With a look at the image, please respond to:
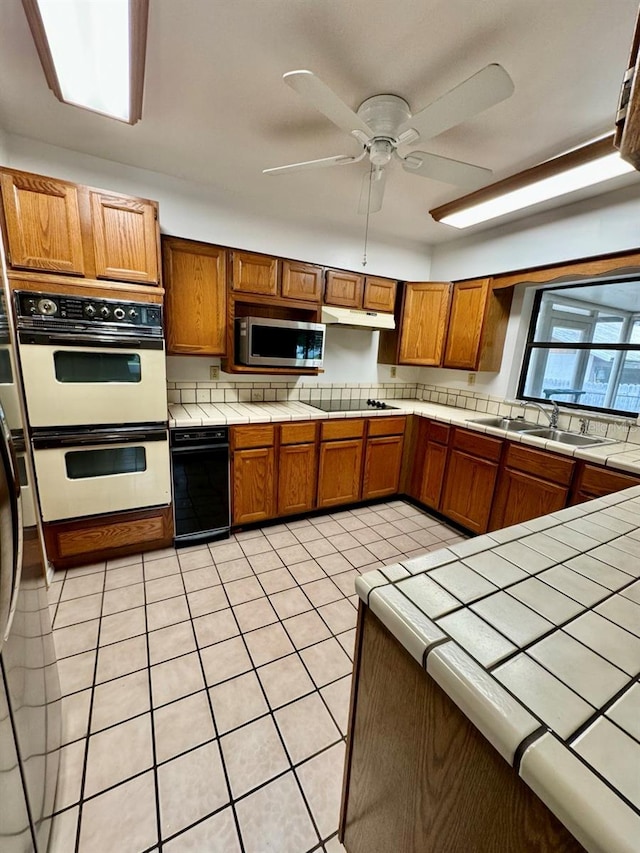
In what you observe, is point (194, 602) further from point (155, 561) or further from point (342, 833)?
point (342, 833)

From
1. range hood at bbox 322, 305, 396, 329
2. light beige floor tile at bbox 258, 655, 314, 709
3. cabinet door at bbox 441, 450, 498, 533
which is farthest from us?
range hood at bbox 322, 305, 396, 329

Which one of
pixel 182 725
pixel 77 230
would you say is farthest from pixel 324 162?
pixel 182 725

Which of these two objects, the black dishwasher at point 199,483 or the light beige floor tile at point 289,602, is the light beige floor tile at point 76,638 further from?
the light beige floor tile at point 289,602

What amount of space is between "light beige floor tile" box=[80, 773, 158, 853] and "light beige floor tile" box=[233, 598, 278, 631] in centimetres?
71

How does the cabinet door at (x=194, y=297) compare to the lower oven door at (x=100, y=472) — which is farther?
the cabinet door at (x=194, y=297)

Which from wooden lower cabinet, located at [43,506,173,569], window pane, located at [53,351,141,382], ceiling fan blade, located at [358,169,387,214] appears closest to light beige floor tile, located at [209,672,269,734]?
wooden lower cabinet, located at [43,506,173,569]

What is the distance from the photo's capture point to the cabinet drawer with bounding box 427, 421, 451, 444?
119 inches

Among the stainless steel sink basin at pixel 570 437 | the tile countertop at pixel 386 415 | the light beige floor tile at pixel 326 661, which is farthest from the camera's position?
the stainless steel sink basin at pixel 570 437

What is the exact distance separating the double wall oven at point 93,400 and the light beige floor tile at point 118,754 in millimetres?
1206

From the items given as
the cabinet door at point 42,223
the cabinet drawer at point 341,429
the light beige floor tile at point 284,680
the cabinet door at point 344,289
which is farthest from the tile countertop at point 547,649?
the cabinet door at point 344,289

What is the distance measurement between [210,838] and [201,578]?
1.24 meters

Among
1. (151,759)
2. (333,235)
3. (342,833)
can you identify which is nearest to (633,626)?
(342,833)

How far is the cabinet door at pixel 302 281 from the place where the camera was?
2.80m

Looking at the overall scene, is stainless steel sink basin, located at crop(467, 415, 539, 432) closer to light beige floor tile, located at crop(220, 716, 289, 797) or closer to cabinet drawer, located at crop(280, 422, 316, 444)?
cabinet drawer, located at crop(280, 422, 316, 444)
